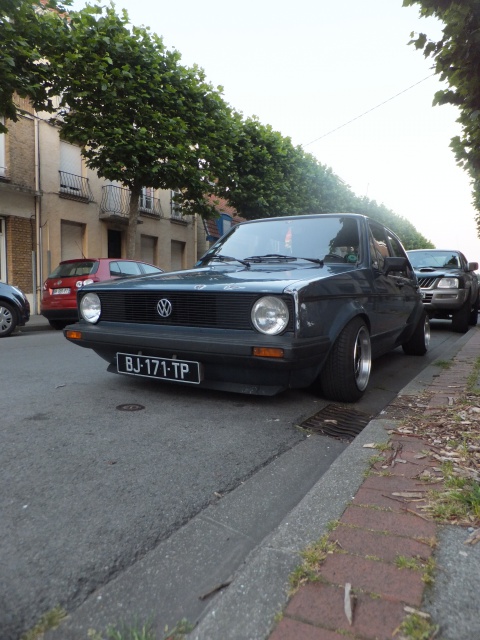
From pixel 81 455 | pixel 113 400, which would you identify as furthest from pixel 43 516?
pixel 113 400

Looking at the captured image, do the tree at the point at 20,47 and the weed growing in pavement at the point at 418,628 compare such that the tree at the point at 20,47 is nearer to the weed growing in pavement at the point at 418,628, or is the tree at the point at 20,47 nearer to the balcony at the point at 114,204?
the balcony at the point at 114,204

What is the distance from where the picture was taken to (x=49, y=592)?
1.55 meters

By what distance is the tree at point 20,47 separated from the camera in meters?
8.58

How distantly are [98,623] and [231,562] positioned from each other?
0.50 metres

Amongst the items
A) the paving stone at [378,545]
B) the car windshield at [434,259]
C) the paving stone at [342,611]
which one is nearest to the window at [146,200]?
the car windshield at [434,259]

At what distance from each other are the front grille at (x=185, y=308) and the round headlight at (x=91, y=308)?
6 centimetres

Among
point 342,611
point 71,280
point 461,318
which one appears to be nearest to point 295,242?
point 342,611

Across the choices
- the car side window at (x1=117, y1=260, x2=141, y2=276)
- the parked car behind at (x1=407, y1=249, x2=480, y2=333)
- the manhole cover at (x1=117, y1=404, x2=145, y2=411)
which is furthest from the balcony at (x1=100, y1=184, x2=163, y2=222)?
the manhole cover at (x1=117, y1=404, x2=145, y2=411)

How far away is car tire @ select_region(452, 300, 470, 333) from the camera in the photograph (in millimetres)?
9806

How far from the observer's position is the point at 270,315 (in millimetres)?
3352

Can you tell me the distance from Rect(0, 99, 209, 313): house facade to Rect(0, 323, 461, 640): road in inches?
558

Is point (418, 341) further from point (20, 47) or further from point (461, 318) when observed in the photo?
point (20, 47)

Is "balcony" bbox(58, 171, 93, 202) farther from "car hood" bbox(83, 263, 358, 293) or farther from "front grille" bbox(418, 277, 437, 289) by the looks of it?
"car hood" bbox(83, 263, 358, 293)

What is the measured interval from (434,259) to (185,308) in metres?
8.74
